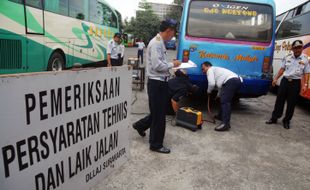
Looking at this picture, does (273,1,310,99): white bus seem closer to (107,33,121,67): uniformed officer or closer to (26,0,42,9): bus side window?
(107,33,121,67): uniformed officer

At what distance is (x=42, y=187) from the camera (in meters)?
1.86

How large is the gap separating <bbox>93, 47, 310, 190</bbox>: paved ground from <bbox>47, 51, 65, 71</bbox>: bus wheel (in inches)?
138

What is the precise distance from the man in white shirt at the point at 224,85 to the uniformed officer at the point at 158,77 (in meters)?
1.66

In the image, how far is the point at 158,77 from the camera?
3.90 m

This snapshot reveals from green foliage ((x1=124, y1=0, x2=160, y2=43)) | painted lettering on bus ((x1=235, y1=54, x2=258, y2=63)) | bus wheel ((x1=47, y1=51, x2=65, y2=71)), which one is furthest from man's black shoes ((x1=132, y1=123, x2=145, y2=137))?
green foliage ((x1=124, y1=0, x2=160, y2=43))

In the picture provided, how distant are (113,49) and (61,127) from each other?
6.16 metres

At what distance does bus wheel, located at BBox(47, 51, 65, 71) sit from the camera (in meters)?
8.01

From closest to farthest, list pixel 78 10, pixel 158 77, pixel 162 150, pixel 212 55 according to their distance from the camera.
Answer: pixel 158 77 < pixel 162 150 < pixel 212 55 < pixel 78 10

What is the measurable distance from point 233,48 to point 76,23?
18.5ft

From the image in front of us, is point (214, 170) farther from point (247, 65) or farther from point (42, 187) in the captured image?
point (247, 65)

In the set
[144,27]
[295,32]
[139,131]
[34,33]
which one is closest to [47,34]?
[34,33]

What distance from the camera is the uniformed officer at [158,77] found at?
3.79 m

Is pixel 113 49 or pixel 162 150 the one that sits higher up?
pixel 113 49

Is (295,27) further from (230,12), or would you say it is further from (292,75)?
(292,75)
